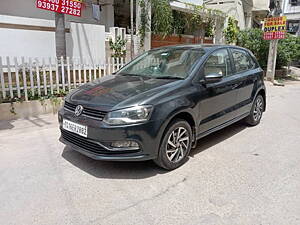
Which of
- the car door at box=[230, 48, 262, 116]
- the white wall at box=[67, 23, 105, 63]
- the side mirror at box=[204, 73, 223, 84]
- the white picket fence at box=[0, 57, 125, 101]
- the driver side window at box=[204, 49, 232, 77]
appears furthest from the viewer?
the white wall at box=[67, 23, 105, 63]

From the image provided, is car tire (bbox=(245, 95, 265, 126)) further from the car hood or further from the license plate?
the license plate

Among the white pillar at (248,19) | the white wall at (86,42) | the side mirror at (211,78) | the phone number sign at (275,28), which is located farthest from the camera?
the white pillar at (248,19)

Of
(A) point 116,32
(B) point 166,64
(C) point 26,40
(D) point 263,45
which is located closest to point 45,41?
(C) point 26,40

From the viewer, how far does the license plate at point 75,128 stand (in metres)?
3.02

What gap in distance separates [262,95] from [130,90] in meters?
3.38

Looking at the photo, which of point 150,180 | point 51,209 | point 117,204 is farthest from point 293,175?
point 51,209

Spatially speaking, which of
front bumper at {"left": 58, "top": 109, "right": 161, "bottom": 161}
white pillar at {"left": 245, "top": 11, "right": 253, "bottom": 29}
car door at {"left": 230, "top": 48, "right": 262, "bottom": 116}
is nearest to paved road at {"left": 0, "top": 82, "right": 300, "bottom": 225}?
front bumper at {"left": 58, "top": 109, "right": 161, "bottom": 161}

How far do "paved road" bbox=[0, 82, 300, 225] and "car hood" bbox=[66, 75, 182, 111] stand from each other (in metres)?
0.87

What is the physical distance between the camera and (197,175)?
10.4 ft

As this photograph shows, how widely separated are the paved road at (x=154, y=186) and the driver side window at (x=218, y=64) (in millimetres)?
1180

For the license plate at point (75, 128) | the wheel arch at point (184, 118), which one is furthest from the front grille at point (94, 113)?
the wheel arch at point (184, 118)

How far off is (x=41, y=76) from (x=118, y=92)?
11.2 ft

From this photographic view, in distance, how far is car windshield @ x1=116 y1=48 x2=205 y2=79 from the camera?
12.1 ft

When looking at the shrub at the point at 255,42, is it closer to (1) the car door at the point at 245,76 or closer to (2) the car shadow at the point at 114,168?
(1) the car door at the point at 245,76
